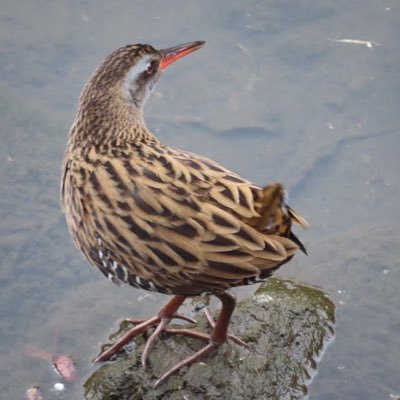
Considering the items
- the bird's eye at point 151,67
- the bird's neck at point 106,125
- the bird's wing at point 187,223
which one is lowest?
the bird's wing at point 187,223

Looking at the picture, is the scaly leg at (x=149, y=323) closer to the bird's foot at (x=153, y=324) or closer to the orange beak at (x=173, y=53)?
the bird's foot at (x=153, y=324)

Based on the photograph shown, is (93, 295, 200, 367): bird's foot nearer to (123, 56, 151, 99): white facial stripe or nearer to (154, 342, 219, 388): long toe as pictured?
(154, 342, 219, 388): long toe

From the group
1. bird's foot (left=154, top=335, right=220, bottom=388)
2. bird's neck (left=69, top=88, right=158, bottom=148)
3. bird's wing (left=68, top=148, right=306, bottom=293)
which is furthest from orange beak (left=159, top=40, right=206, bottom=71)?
bird's foot (left=154, top=335, right=220, bottom=388)

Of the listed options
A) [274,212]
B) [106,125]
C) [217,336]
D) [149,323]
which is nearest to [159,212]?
[274,212]

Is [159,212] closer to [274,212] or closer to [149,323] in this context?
[274,212]

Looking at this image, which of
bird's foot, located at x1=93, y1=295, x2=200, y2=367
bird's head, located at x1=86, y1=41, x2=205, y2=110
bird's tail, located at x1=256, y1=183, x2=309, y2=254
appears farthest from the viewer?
bird's foot, located at x1=93, y1=295, x2=200, y2=367

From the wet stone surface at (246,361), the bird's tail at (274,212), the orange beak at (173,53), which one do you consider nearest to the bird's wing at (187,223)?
the bird's tail at (274,212)

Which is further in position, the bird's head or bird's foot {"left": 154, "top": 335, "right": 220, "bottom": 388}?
the bird's head
